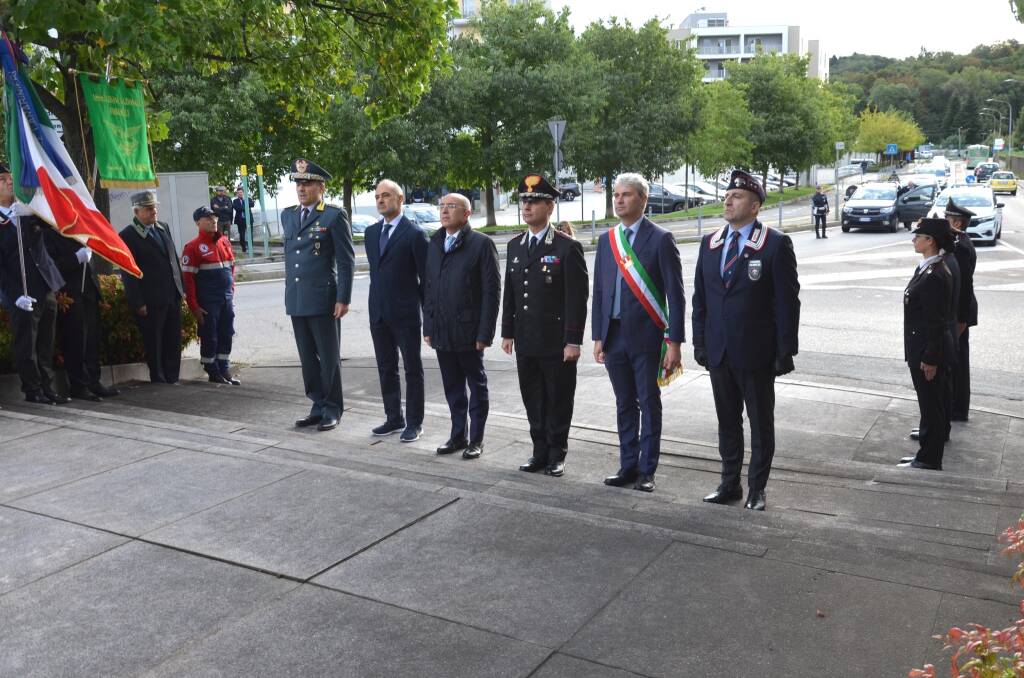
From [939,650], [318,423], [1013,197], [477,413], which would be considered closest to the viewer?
[939,650]

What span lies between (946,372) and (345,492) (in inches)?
177

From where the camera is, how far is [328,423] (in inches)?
318

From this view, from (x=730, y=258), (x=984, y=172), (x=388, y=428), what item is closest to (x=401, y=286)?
(x=388, y=428)

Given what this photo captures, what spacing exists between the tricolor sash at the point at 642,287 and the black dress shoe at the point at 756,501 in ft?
2.91

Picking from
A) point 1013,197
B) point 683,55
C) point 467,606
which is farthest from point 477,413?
point 1013,197

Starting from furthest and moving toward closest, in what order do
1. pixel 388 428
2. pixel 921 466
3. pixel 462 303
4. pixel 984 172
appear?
pixel 984 172, pixel 388 428, pixel 921 466, pixel 462 303

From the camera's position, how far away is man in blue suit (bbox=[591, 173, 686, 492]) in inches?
242

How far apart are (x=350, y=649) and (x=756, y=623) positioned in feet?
5.04

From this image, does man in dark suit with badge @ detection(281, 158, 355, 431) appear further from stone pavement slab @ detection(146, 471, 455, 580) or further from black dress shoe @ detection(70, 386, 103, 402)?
stone pavement slab @ detection(146, 471, 455, 580)

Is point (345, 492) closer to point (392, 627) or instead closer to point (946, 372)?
point (392, 627)

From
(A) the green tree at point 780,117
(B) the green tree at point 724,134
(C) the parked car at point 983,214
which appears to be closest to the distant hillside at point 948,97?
(A) the green tree at point 780,117

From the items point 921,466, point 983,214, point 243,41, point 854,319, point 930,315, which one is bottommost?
point 921,466

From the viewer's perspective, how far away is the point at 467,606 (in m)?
4.14

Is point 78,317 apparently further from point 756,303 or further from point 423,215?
point 423,215
